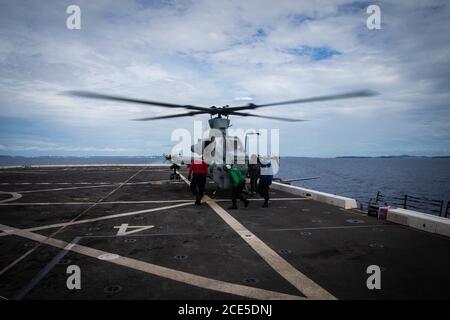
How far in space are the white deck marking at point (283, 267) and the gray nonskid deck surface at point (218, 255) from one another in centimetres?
2

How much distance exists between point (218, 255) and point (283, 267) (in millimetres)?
1535

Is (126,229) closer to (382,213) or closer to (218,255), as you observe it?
(218,255)

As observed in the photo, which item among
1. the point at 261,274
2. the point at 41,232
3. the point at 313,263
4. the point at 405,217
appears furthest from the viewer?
the point at 405,217

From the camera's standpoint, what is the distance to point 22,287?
4715 millimetres

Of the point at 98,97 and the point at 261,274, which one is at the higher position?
the point at 98,97

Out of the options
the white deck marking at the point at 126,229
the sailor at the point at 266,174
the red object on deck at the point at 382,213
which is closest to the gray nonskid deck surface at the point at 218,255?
the white deck marking at the point at 126,229

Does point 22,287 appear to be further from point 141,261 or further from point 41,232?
point 41,232

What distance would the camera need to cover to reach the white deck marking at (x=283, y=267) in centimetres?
459

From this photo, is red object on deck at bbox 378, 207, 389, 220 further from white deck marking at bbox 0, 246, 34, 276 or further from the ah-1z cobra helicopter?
white deck marking at bbox 0, 246, 34, 276

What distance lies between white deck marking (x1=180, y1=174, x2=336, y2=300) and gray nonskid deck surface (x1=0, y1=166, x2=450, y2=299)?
0.07 feet

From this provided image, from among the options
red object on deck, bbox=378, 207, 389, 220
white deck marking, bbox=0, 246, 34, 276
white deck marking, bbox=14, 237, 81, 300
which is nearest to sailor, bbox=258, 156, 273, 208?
red object on deck, bbox=378, 207, 389, 220
